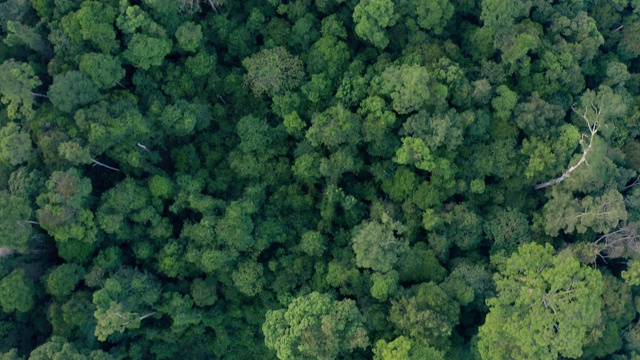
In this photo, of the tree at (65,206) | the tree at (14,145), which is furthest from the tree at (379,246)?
the tree at (14,145)

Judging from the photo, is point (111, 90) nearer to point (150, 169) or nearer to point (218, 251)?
point (150, 169)

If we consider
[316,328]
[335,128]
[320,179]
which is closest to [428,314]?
[316,328]

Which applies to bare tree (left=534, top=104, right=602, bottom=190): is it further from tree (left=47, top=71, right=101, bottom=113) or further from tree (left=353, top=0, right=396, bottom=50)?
tree (left=47, top=71, right=101, bottom=113)

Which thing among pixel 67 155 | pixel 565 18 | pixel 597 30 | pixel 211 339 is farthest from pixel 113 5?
pixel 597 30

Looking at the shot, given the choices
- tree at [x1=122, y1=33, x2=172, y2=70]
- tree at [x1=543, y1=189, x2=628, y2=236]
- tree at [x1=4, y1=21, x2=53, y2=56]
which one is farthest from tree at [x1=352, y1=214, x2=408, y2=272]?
tree at [x1=4, y1=21, x2=53, y2=56]

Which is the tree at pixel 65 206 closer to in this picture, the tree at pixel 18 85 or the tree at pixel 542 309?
the tree at pixel 18 85

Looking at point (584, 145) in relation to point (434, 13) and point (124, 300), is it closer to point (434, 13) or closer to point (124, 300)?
point (434, 13)
